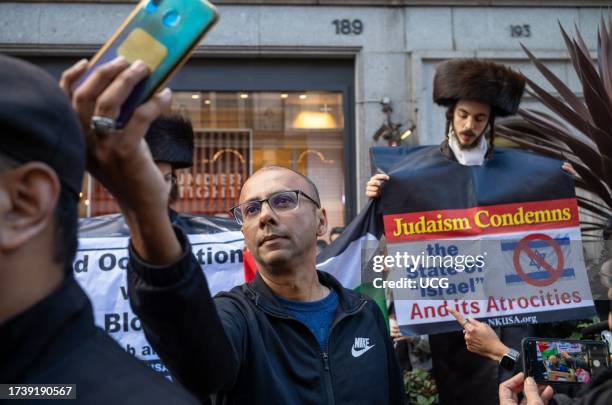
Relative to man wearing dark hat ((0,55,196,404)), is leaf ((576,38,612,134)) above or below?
above

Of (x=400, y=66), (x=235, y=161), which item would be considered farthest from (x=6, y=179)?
(x=235, y=161)

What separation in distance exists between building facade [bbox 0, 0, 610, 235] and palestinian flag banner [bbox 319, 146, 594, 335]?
4407 millimetres

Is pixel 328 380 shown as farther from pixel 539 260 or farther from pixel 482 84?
pixel 482 84

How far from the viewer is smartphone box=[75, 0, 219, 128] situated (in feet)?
→ 3.87

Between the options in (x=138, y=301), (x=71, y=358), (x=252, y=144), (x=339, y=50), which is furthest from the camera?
(x=252, y=144)

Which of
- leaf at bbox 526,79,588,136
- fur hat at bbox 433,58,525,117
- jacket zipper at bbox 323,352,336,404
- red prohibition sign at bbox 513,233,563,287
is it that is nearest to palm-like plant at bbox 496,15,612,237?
leaf at bbox 526,79,588,136

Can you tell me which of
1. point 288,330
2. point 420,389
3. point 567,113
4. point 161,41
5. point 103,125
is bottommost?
point 420,389

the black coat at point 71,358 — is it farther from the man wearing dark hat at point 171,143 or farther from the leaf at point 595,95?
the leaf at point 595,95

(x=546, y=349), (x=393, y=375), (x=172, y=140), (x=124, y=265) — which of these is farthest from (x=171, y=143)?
(x=546, y=349)

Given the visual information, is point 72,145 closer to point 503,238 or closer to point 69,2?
point 503,238

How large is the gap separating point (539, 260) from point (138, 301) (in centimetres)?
317

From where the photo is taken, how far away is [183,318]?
143 centimetres

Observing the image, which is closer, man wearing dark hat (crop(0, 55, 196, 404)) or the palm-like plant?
man wearing dark hat (crop(0, 55, 196, 404))

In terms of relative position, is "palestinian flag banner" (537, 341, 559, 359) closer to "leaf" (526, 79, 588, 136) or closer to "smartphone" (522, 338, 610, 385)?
"smartphone" (522, 338, 610, 385)
